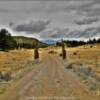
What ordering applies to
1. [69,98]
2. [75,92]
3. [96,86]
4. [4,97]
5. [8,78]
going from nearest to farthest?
1. [69,98]
2. [4,97]
3. [75,92]
4. [96,86]
5. [8,78]

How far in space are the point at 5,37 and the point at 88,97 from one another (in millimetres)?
111046

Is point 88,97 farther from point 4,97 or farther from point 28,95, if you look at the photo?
point 4,97

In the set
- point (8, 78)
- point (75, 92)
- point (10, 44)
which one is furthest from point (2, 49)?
point (75, 92)

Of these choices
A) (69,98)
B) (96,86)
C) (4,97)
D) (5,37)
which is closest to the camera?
(69,98)

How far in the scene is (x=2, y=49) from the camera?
423ft

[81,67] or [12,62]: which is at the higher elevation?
[12,62]

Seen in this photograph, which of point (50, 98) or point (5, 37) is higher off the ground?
point (5, 37)

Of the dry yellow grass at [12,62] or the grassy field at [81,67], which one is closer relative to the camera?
the grassy field at [81,67]

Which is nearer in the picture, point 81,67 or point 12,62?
point 81,67

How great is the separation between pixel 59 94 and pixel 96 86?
4077 millimetres

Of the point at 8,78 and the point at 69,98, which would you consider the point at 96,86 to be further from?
the point at 8,78

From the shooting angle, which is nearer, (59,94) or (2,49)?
(59,94)

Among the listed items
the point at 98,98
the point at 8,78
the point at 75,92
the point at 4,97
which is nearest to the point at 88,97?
the point at 98,98

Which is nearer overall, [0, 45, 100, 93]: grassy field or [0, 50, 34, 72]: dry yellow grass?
[0, 45, 100, 93]: grassy field
